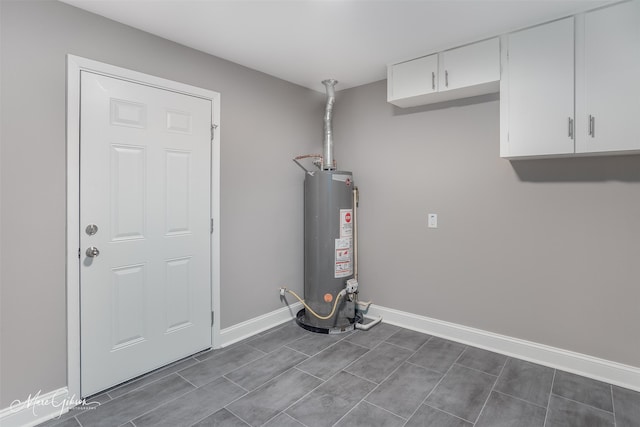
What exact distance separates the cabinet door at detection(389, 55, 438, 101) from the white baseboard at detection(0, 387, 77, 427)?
3.22m

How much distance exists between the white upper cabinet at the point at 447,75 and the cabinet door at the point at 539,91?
0.44 feet

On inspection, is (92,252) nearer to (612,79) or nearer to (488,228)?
(488,228)

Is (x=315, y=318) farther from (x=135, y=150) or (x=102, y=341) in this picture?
(x=135, y=150)

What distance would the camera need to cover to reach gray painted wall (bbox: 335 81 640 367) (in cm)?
234

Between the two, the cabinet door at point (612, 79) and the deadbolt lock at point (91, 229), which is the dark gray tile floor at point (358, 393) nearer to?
the deadbolt lock at point (91, 229)

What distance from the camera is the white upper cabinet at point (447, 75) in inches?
99.8

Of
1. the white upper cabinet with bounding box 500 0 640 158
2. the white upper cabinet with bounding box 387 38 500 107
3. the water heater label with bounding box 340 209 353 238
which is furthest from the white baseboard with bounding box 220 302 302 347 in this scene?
the white upper cabinet with bounding box 500 0 640 158

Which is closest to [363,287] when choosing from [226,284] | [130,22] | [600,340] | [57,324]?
[226,284]

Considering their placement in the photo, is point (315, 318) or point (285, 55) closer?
point (285, 55)

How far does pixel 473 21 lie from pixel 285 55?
1423 millimetres

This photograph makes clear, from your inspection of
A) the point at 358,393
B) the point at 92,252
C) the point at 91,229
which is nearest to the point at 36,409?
the point at 92,252

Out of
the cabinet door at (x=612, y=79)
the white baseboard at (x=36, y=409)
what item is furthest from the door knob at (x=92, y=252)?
the cabinet door at (x=612, y=79)

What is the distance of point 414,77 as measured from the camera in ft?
9.50

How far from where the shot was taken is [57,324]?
2.02 m
